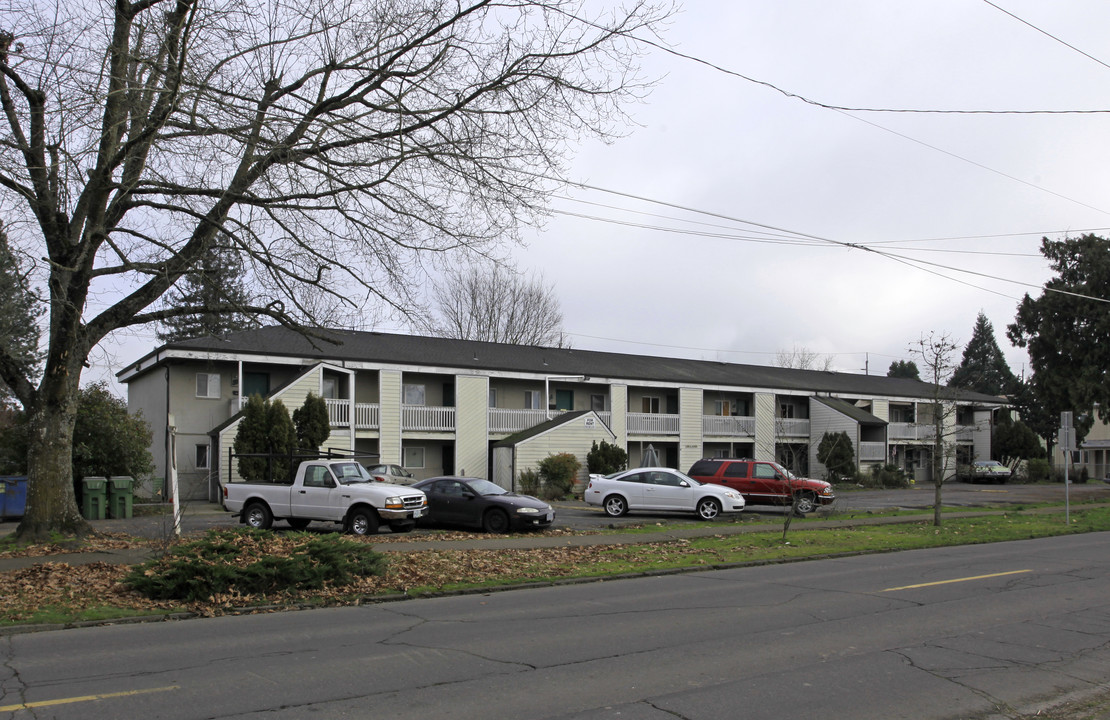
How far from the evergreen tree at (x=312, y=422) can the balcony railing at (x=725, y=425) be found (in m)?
21.0

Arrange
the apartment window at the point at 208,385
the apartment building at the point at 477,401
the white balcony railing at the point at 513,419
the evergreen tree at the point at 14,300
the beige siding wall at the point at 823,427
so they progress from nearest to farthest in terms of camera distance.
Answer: the evergreen tree at the point at 14,300
the apartment building at the point at 477,401
the apartment window at the point at 208,385
the white balcony railing at the point at 513,419
the beige siding wall at the point at 823,427

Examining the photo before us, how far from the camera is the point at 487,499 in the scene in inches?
798

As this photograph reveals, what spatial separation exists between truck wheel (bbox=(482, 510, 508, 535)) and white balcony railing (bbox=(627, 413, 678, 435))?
21.4 m

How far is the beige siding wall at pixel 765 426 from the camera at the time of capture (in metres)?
46.0

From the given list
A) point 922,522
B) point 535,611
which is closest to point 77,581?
point 535,611

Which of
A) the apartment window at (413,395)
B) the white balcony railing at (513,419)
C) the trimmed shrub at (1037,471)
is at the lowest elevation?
the trimmed shrub at (1037,471)

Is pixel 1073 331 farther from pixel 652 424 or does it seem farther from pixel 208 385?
pixel 208 385

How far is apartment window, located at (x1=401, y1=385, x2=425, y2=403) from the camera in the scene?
36.8m

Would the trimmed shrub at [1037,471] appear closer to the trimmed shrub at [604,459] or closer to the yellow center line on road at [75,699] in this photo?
the trimmed shrub at [604,459]

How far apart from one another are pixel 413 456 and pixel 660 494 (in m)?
15.2

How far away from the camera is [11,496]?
76.4 feet

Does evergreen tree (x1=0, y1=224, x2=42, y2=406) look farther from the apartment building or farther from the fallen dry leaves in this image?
the apartment building

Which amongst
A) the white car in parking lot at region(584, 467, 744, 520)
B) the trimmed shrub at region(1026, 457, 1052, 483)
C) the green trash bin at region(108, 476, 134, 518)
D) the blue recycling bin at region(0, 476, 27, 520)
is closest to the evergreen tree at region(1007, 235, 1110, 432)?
the trimmed shrub at region(1026, 457, 1052, 483)

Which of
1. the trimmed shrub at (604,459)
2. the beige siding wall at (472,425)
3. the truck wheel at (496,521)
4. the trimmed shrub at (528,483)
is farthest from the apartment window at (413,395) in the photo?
the truck wheel at (496,521)
